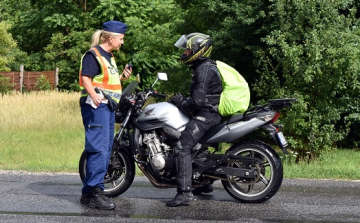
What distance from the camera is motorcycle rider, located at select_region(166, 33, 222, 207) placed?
24.4 feet

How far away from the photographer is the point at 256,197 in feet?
24.5

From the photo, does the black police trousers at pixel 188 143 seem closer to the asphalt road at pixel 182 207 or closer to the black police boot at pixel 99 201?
the asphalt road at pixel 182 207

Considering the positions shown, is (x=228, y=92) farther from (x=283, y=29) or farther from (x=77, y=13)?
(x=77, y=13)

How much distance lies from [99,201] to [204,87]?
5.46 feet

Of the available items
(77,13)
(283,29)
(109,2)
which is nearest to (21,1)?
(77,13)

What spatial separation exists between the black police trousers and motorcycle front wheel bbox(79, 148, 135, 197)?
0.71 meters

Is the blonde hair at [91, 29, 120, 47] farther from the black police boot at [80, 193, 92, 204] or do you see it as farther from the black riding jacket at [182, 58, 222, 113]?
the black police boot at [80, 193, 92, 204]

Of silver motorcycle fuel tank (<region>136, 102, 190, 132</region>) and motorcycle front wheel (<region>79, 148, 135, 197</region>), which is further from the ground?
silver motorcycle fuel tank (<region>136, 102, 190, 132</region>)

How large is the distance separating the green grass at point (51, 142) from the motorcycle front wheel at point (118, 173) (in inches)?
106

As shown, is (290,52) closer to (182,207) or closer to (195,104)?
(195,104)

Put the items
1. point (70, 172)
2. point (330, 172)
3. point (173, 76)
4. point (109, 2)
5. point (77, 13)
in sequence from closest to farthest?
point (330, 172), point (70, 172), point (173, 76), point (109, 2), point (77, 13)

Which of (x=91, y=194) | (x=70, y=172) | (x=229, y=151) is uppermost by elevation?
(x=229, y=151)

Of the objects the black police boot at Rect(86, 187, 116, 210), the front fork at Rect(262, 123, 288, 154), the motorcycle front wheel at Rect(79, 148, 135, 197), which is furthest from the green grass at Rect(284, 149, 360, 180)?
the black police boot at Rect(86, 187, 116, 210)

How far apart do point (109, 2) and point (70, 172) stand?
19539 mm
